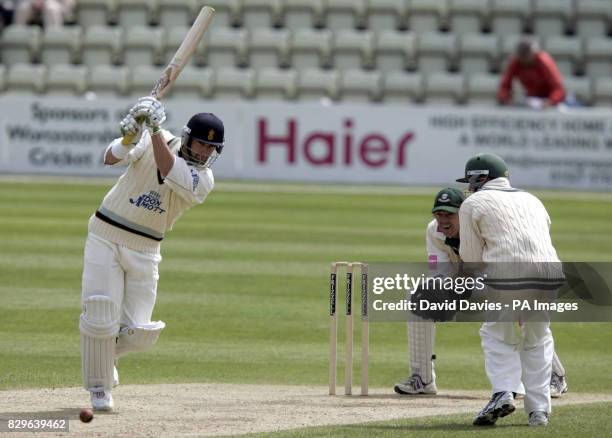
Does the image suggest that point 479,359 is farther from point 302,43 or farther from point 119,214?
point 302,43

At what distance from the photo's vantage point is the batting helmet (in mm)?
7070

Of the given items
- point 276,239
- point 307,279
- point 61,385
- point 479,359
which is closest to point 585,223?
point 276,239

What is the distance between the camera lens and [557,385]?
8172 mm

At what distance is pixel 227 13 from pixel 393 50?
326cm

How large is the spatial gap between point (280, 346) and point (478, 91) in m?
12.8

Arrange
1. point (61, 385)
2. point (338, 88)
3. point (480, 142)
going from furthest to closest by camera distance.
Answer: point (338, 88)
point (480, 142)
point (61, 385)

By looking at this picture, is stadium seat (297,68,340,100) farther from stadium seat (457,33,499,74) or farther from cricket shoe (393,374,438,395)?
cricket shoe (393,374,438,395)

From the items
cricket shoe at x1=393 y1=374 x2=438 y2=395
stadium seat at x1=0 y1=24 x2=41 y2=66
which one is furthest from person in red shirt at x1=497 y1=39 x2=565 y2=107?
cricket shoe at x1=393 y1=374 x2=438 y2=395

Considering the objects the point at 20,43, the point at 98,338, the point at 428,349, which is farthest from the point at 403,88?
the point at 98,338

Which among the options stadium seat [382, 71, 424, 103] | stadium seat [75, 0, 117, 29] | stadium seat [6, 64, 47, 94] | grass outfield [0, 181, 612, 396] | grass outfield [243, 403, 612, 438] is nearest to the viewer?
grass outfield [243, 403, 612, 438]

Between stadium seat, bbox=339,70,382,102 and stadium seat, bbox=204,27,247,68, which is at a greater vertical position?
stadium seat, bbox=204,27,247,68

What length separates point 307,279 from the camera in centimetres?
1213

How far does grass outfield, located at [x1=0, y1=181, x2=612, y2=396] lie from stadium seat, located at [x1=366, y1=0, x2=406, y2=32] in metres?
5.78

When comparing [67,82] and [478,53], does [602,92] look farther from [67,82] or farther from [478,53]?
[67,82]
